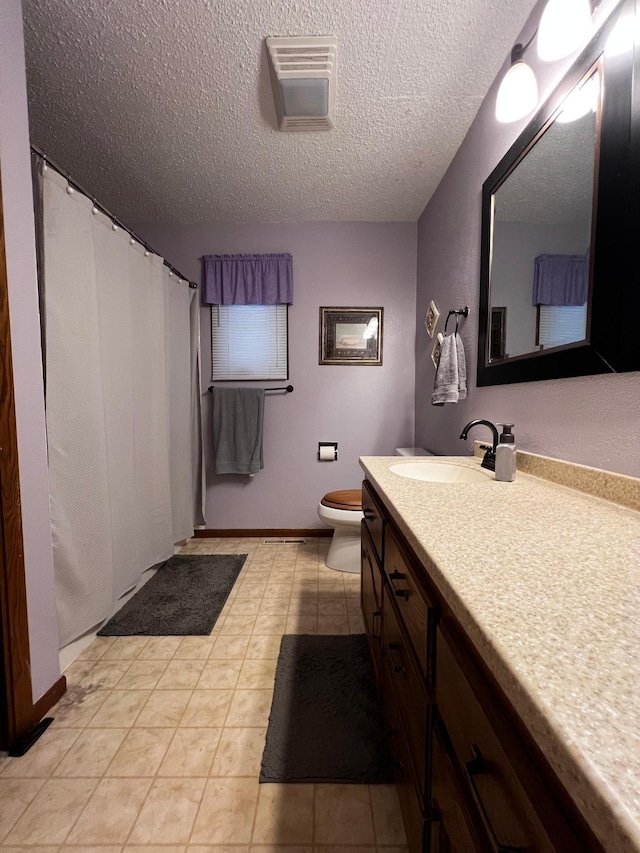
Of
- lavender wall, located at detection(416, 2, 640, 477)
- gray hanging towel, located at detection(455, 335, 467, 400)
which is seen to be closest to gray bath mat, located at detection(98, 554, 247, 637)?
lavender wall, located at detection(416, 2, 640, 477)

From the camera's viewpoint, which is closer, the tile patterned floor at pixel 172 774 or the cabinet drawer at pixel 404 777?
the cabinet drawer at pixel 404 777

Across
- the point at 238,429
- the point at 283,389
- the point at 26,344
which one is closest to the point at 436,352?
the point at 283,389

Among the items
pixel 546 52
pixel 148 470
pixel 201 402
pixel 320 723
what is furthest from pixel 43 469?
pixel 546 52

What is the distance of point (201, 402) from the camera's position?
8.07ft

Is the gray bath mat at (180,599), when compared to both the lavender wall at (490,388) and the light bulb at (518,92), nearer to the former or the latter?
the lavender wall at (490,388)

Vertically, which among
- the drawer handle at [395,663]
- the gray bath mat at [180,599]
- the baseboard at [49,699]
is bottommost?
the gray bath mat at [180,599]

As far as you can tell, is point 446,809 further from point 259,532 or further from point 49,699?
point 259,532

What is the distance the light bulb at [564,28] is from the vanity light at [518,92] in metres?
0.12

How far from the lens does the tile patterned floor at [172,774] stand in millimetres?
780

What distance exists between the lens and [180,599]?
1.72 meters

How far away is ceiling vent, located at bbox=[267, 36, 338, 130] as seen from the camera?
3.89ft

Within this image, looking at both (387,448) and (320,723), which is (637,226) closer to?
(320,723)

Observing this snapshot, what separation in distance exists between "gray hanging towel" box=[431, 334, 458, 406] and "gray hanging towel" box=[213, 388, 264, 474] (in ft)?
4.19

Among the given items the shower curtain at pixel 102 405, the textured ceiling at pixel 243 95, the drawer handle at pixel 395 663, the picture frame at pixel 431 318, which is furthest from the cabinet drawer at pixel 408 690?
the textured ceiling at pixel 243 95
